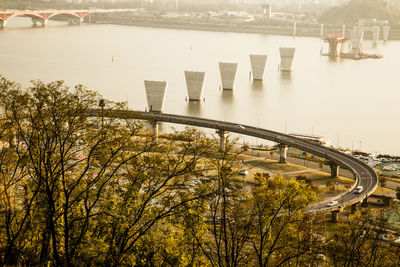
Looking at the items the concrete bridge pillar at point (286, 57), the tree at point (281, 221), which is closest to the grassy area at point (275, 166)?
the tree at point (281, 221)

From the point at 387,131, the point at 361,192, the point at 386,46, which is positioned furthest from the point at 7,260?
the point at 386,46

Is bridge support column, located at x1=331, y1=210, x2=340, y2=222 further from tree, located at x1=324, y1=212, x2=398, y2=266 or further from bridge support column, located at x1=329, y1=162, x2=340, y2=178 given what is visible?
tree, located at x1=324, y1=212, x2=398, y2=266

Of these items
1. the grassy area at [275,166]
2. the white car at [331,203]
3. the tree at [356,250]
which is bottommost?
the grassy area at [275,166]

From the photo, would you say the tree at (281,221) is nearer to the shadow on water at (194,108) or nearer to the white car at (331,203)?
the white car at (331,203)

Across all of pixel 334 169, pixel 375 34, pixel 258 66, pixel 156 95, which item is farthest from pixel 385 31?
pixel 334 169

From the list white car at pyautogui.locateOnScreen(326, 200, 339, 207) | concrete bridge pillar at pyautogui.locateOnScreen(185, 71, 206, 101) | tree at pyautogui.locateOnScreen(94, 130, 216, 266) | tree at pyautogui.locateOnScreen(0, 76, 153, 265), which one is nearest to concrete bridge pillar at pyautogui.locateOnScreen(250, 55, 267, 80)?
concrete bridge pillar at pyautogui.locateOnScreen(185, 71, 206, 101)

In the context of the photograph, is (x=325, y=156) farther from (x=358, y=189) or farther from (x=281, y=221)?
(x=281, y=221)
